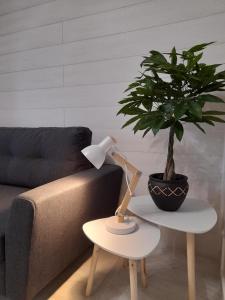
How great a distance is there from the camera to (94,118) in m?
1.75

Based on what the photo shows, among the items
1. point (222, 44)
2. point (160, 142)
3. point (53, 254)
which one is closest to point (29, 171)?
point (53, 254)

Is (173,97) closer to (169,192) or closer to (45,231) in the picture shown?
(169,192)

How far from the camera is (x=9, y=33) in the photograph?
2029 mm

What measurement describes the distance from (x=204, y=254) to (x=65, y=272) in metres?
0.91

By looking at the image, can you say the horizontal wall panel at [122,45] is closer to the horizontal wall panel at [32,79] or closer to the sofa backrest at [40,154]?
the horizontal wall panel at [32,79]

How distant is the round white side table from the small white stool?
52mm

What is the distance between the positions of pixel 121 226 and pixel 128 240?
0.08 m

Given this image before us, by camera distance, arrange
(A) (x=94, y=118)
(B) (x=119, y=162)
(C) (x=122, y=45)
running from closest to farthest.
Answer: (B) (x=119, y=162) → (C) (x=122, y=45) → (A) (x=94, y=118)

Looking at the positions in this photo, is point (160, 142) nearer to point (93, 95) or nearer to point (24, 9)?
point (93, 95)

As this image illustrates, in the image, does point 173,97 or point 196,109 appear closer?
point 196,109

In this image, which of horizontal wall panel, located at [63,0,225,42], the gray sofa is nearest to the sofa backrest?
the gray sofa

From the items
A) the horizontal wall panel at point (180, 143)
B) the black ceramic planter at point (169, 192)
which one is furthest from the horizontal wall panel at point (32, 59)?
the black ceramic planter at point (169, 192)

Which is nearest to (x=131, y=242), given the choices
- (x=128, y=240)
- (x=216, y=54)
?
(x=128, y=240)

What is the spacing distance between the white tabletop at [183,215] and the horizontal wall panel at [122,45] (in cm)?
99
